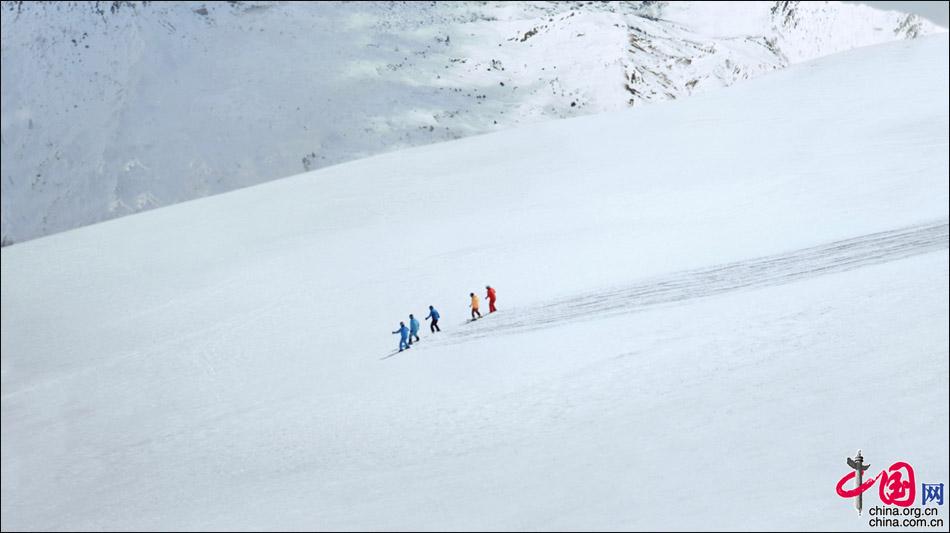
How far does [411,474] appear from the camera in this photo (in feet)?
39.1

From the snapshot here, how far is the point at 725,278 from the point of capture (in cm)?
1695

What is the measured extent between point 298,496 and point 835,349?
7156mm

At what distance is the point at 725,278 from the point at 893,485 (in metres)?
6.92

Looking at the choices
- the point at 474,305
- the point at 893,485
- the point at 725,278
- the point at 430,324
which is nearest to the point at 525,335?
the point at 474,305

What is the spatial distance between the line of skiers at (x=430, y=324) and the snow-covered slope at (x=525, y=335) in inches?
15.2

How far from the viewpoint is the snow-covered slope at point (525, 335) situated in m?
11.3

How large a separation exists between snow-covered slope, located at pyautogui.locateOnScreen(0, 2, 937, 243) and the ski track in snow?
12.5 metres

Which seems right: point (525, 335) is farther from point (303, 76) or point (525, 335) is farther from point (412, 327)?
point (303, 76)

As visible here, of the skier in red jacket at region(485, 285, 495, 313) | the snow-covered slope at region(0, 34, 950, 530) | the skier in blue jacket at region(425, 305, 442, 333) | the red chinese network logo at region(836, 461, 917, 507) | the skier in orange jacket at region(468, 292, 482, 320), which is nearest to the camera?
the red chinese network logo at region(836, 461, 917, 507)

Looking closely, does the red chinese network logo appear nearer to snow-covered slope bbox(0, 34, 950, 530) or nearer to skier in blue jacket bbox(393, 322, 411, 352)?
snow-covered slope bbox(0, 34, 950, 530)

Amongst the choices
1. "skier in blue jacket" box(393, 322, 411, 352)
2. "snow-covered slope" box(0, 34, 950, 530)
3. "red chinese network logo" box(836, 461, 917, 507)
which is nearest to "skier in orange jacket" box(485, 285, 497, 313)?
"snow-covered slope" box(0, 34, 950, 530)

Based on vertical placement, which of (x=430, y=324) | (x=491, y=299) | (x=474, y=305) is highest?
(x=491, y=299)

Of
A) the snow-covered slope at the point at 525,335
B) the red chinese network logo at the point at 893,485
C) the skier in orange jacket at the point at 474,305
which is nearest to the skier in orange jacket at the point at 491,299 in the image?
the skier in orange jacket at the point at 474,305

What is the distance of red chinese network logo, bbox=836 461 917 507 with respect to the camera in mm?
10148
